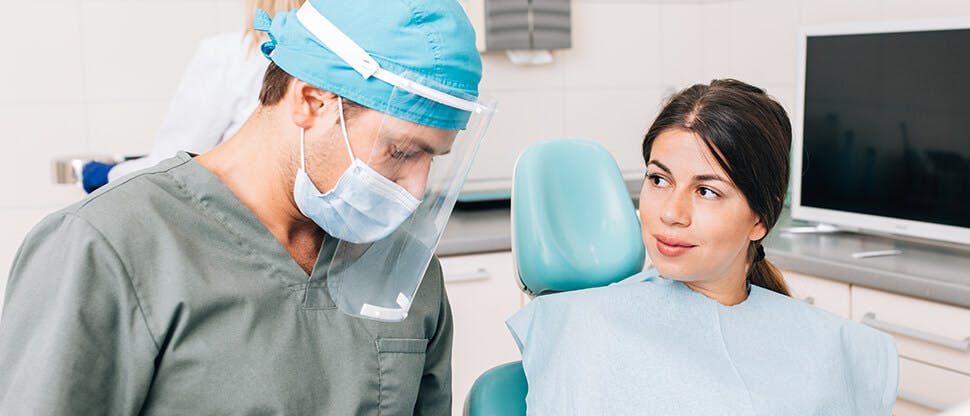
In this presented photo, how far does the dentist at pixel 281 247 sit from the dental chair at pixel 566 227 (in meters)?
0.35

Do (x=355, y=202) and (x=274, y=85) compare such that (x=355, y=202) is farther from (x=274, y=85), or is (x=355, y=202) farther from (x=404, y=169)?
(x=274, y=85)

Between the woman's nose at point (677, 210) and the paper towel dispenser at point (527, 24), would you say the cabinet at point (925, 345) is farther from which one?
the paper towel dispenser at point (527, 24)

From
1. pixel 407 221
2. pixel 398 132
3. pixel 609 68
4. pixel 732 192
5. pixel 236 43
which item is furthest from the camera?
pixel 609 68

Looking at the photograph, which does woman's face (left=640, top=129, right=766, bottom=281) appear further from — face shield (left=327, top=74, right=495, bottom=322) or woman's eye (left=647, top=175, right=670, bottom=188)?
face shield (left=327, top=74, right=495, bottom=322)

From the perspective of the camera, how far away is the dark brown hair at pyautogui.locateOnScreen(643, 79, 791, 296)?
150 centimetres

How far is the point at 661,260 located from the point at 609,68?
1.87 m

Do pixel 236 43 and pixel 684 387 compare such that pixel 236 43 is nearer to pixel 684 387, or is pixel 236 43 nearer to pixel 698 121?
pixel 698 121

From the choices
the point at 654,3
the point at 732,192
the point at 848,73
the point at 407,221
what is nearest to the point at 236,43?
the point at 407,221

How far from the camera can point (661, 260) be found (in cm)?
155

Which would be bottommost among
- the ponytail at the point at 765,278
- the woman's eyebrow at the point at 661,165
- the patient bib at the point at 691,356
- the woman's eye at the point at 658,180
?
the patient bib at the point at 691,356

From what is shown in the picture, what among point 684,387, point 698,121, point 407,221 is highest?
point 698,121

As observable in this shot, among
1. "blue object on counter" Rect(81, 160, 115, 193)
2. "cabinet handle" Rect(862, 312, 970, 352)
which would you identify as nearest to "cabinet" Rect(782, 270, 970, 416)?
"cabinet handle" Rect(862, 312, 970, 352)

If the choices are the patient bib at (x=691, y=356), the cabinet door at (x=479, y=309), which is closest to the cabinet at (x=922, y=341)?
the patient bib at (x=691, y=356)

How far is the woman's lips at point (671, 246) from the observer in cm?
153
